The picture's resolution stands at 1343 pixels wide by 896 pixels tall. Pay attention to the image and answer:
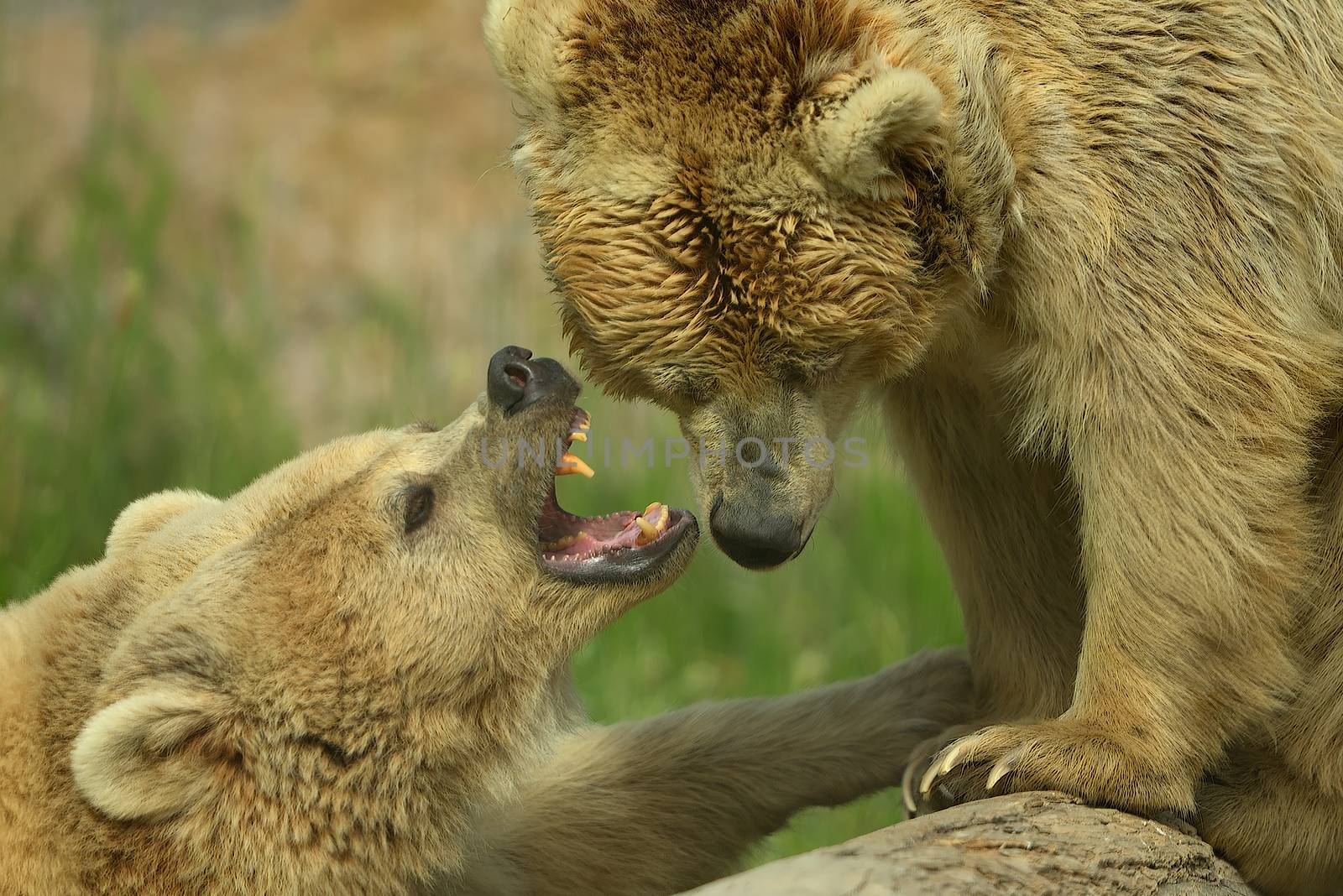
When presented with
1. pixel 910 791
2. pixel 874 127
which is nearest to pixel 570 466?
pixel 910 791

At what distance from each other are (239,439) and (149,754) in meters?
4.14

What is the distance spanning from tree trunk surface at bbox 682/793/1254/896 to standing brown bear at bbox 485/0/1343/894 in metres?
0.11

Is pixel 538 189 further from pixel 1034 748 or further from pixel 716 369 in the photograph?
pixel 1034 748

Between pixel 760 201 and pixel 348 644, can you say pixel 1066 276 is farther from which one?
pixel 348 644

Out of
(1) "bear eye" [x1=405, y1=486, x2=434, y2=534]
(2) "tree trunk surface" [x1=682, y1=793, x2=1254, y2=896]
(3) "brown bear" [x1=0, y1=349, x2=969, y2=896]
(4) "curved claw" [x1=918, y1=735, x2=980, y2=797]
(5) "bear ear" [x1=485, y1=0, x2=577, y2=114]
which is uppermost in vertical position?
(5) "bear ear" [x1=485, y1=0, x2=577, y2=114]

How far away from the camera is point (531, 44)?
3.76 meters

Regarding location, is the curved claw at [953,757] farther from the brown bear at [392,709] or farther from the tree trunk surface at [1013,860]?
the brown bear at [392,709]

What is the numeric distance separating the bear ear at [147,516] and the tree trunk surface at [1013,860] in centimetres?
227

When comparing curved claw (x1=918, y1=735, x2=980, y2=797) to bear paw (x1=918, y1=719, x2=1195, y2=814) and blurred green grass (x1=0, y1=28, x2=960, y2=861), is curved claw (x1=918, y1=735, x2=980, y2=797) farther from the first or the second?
blurred green grass (x1=0, y1=28, x2=960, y2=861)

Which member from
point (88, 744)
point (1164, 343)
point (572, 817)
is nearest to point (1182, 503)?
point (1164, 343)

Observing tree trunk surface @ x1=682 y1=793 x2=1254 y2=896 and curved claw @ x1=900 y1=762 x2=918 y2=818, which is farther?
Result: curved claw @ x1=900 y1=762 x2=918 y2=818

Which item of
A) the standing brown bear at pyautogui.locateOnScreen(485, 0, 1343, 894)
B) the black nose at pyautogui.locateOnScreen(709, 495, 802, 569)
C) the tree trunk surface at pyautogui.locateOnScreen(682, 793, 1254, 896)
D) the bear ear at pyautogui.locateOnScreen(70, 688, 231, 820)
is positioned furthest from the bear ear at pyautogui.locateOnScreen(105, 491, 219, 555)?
the tree trunk surface at pyautogui.locateOnScreen(682, 793, 1254, 896)

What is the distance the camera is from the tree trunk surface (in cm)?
295

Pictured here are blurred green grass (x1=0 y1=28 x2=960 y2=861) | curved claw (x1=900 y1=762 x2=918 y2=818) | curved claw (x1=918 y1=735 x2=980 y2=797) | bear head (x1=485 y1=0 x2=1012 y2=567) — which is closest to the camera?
bear head (x1=485 y1=0 x2=1012 y2=567)
